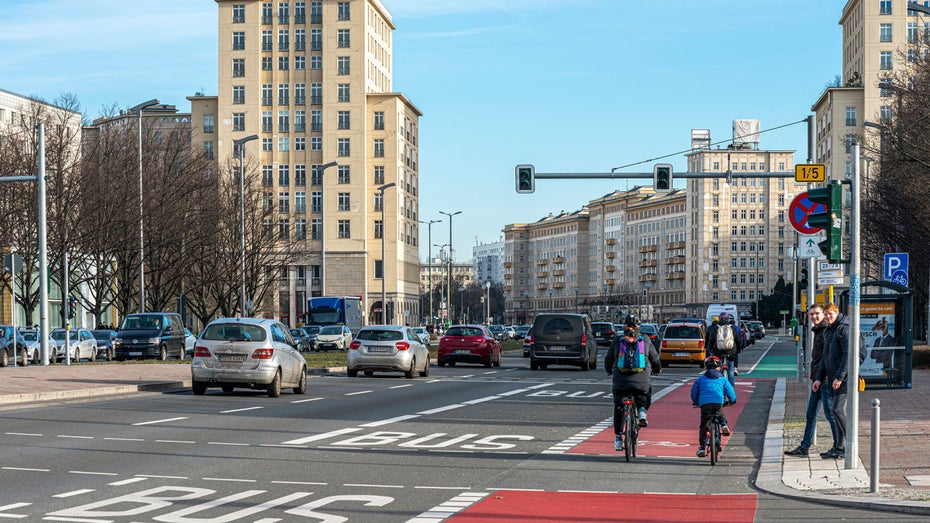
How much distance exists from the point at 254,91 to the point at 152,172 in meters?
52.0

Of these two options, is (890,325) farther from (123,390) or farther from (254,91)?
(254,91)

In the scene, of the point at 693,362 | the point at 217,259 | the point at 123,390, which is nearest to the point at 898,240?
the point at 693,362

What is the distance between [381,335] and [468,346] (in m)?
10.8

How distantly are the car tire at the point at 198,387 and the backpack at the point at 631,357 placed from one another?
1359 cm

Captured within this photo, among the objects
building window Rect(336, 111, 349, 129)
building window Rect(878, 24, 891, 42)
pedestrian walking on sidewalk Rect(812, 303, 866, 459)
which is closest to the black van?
pedestrian walking on sidewalk Rect(812, 303, 866, 459)

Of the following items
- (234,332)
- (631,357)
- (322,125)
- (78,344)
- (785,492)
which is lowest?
(78,344)

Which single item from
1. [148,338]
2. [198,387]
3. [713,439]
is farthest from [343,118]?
[713,439]

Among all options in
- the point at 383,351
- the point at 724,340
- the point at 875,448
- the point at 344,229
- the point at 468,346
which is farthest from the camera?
the point at 344,229

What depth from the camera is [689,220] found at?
19488 cm

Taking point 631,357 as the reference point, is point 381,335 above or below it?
below

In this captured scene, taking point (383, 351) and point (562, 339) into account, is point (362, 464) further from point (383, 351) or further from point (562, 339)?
point (562, 339)

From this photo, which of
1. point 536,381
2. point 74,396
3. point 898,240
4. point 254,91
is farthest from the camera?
point 254,91

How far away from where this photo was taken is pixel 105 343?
180ft

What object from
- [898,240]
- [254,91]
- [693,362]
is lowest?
[693,362]
